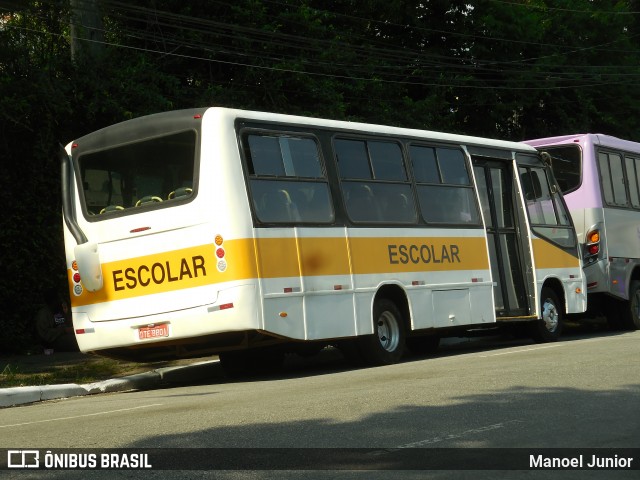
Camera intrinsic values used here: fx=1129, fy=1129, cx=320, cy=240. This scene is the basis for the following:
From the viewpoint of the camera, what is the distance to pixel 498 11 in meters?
32.8

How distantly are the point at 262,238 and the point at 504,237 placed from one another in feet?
20.2

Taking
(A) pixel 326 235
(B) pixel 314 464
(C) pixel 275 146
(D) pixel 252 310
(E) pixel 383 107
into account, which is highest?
(E) pixel 383 107

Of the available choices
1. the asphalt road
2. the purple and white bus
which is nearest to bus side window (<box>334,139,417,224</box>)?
the asphalt road

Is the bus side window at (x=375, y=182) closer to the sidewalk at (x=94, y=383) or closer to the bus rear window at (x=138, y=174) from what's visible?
the bus rear window at (x=138, y=174)

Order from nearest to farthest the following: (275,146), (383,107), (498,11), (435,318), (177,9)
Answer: (275,146) < (435,318) < (177,9) < (383,107) < (498,11)

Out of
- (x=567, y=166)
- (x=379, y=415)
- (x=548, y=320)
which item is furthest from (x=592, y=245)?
(x=379, y=415)

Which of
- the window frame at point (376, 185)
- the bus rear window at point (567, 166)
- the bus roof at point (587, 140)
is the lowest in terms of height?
the window frame at point (376, 185)

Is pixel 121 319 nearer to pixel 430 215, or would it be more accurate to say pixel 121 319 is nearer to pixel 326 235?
pixel 326 235

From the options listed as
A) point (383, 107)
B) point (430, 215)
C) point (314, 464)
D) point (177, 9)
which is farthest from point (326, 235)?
point (383, 107)

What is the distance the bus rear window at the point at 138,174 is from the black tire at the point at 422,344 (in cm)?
663

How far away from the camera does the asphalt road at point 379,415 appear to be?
7324 millimetres

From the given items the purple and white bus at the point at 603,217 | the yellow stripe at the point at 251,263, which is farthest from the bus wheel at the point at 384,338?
the purple and white bus at the point at 603,217

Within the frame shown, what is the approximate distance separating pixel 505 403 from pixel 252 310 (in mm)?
4433

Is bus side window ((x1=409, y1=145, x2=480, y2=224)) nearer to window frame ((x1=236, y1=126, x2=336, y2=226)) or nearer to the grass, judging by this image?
window frame ((x1=236, y1=126, x2=336, y2=226))
